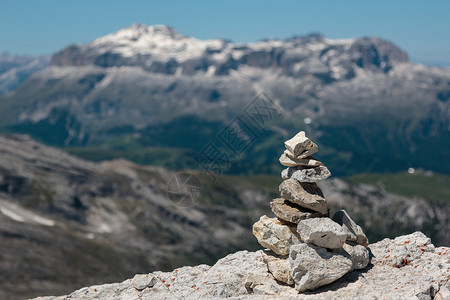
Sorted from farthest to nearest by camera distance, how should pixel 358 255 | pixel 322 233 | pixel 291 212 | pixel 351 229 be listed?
pixel 351 229 → pixel 291 212 → pixel 358 255 → pixel 322 233

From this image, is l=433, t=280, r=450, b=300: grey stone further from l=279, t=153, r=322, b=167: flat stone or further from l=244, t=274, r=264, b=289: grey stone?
l=279, t=153, r=322, b=167: flat stone

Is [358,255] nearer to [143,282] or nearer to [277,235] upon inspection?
[277,235]

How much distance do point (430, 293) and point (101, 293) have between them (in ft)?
93.9

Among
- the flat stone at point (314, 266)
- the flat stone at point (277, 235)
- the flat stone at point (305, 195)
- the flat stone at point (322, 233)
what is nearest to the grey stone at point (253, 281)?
the flat stone at point (277, 235)

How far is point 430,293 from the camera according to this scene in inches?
1299

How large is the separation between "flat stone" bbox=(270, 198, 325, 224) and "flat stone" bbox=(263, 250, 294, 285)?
366cm

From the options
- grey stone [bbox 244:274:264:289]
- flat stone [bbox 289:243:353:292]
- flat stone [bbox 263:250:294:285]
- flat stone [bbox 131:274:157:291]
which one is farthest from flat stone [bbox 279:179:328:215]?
flat stone [bbox 131:274:157:291]

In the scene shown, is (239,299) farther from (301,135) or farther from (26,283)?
(26,283)

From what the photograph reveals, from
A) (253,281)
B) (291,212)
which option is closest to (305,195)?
(291,212)

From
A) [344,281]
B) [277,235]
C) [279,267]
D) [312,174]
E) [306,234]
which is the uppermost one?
[312,174]

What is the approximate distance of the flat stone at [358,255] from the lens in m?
37.5

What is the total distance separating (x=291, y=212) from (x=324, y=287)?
6973 mm

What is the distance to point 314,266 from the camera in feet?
116

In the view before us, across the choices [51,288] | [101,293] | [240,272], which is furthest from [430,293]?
[51,288]
